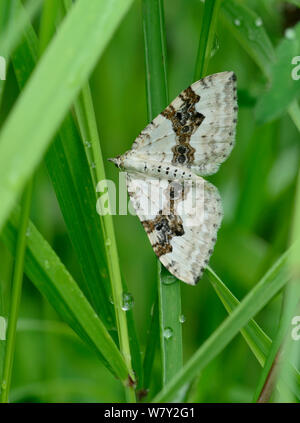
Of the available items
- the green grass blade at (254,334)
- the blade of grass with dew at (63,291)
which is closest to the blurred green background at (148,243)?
the green grass blade at (254,334)

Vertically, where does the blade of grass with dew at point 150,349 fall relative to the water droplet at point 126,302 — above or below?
below

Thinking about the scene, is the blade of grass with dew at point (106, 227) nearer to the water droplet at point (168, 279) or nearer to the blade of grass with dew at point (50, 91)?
the water droplet at point (168, 279)

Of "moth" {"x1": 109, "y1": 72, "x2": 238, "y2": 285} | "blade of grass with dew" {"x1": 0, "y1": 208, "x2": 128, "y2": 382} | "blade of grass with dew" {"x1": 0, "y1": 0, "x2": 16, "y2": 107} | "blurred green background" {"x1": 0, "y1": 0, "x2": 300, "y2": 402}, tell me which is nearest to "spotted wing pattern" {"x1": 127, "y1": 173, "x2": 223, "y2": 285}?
"moth" {"x1": 109, "y1": 72, "x2": 238, "y2": 285}

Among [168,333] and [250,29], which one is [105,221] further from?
[250,29]

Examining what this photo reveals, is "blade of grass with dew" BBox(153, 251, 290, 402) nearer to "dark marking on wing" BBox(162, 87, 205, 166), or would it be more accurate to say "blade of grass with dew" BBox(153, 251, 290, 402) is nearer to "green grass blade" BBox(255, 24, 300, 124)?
"green grass blade" BBox(255, 24, 300, 124)

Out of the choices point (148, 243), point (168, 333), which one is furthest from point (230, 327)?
point (148, 243)

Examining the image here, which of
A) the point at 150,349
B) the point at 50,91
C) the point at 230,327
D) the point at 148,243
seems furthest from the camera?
the point at 148,243
